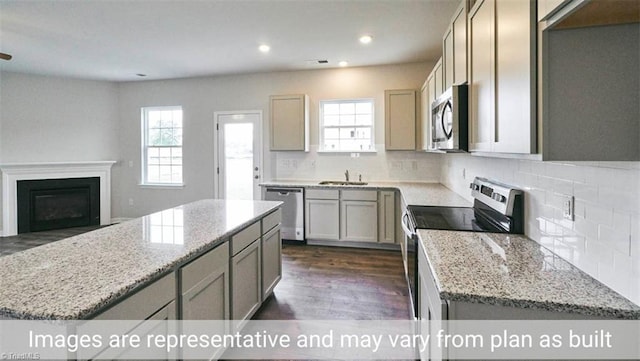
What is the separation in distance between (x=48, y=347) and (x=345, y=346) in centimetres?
165

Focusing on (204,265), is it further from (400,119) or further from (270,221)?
(400,119)

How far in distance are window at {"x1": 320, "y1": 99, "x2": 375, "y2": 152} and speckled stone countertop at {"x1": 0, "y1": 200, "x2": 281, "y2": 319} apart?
2.99m

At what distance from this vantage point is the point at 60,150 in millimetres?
5387

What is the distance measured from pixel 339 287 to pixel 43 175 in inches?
206

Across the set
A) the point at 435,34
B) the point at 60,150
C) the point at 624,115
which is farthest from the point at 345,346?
the point at 60,150

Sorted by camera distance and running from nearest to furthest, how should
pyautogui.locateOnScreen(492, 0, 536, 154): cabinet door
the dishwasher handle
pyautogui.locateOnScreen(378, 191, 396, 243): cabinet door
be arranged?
pyautogui.locateOnScreen(492, 0, 536, 154): cabinet door
pyautogui.locateOnScreen(378, 191, 396, 243): cabinet door
the dishwasher handle

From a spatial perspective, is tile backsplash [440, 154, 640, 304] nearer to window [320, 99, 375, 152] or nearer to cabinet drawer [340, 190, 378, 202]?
cabinet drawer [340, 190, 378, 202]

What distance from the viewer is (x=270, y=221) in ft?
8.68

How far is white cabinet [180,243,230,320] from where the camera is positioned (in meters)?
1.50

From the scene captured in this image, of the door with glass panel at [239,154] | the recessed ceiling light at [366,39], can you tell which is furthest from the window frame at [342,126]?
the recessed ceiling light at [366,39]

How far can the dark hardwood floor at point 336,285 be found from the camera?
257 cm

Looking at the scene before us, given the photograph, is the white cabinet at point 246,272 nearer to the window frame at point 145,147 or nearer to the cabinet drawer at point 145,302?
the cabinet drawer at point 145,302

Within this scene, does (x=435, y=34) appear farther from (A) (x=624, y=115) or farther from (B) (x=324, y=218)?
(A) (x=624, y=115)

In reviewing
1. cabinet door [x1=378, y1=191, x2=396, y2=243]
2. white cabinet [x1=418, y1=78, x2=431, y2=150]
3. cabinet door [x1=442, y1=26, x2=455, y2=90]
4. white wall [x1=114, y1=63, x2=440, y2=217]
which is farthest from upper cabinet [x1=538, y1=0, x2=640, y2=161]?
white wall [x1=114, y1=63, x2=440, y2=217]
